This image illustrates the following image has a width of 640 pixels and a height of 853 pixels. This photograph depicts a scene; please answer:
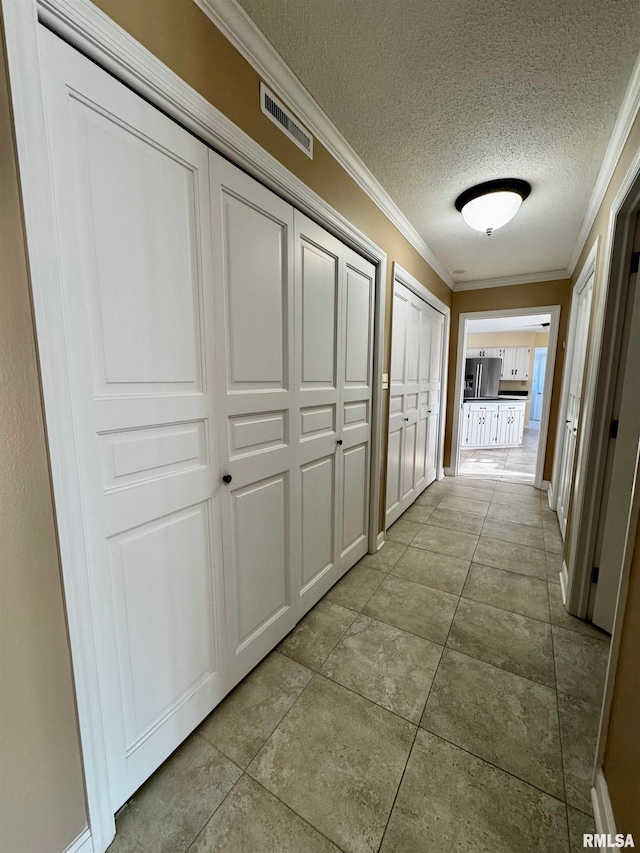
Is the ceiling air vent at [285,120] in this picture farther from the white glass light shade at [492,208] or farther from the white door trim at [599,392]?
the white door trim at [599,392]

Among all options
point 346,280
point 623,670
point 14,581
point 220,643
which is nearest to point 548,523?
point 623,670

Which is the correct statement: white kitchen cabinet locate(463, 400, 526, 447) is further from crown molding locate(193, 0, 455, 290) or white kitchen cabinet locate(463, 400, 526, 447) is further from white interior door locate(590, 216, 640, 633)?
crown molding locate(193, 0, 455, 290)

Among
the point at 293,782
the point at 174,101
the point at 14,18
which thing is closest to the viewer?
the point at 14,18

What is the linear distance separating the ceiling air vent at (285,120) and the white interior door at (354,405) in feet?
1.69

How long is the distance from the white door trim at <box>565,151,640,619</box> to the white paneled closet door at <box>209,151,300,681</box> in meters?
1.55

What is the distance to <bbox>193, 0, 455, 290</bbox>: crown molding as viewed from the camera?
1.07 meters

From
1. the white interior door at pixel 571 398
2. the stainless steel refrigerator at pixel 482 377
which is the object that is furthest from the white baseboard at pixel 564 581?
the stainless steel refrigerator at pixel 482 377

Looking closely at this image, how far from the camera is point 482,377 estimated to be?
7.18 m

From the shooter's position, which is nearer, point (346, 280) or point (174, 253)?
point (174, 253)

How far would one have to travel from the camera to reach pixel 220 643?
129cm

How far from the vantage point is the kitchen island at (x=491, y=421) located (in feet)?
19.5

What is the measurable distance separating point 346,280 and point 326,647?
1.95m

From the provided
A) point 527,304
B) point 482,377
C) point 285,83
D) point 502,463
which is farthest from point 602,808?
point 482,377

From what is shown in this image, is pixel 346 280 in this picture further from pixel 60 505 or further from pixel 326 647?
pixel 326 647
